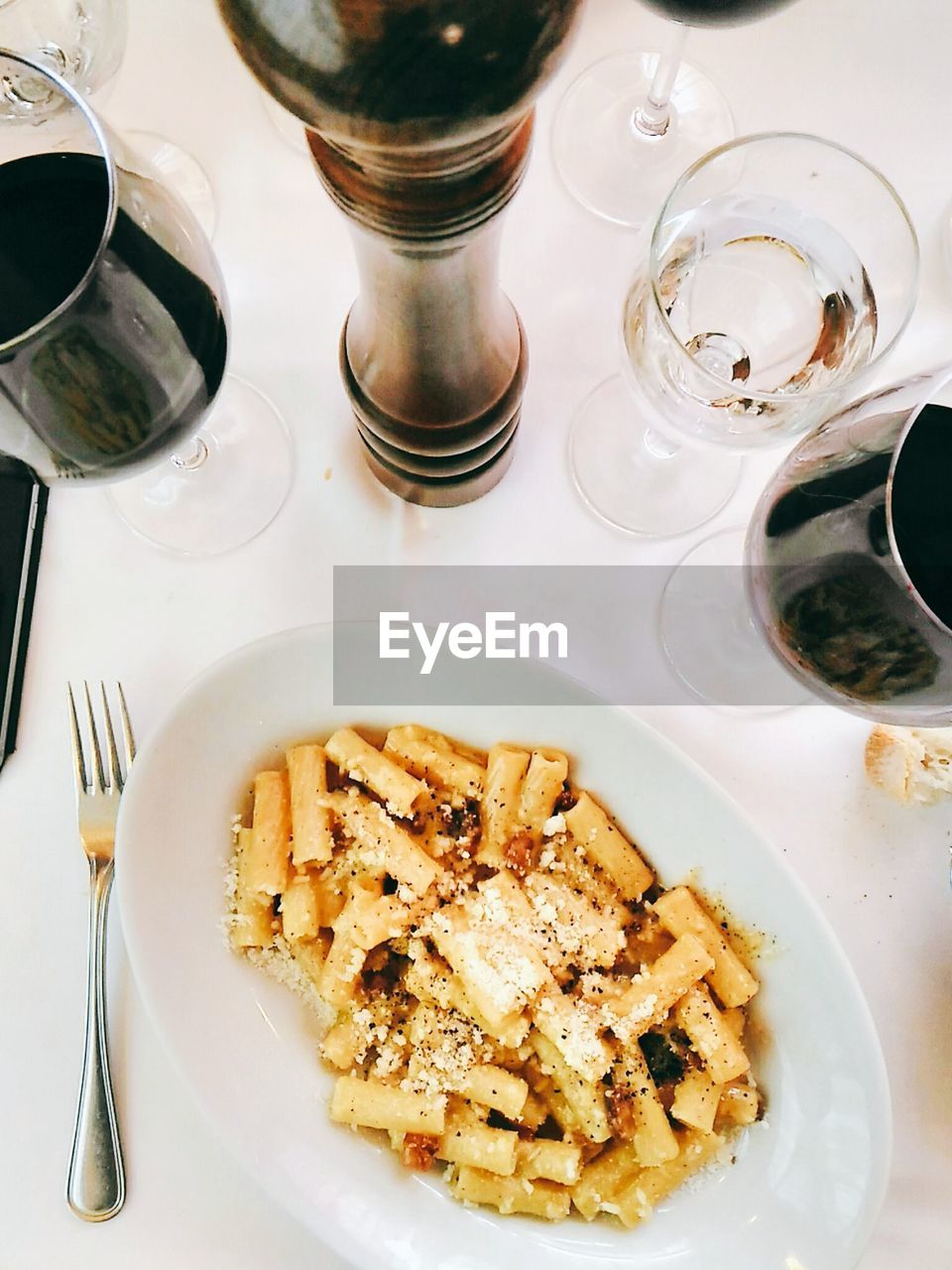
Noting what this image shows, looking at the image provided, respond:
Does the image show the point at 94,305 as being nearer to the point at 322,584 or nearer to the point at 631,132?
the point at 322,584

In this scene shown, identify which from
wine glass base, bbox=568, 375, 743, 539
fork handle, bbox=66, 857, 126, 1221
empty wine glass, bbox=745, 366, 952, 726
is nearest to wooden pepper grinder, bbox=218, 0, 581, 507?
wine glass base, bbox=568, 375, 743, 539

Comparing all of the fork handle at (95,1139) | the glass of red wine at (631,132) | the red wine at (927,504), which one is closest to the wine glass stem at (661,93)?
the glass of red wine at (631,132)

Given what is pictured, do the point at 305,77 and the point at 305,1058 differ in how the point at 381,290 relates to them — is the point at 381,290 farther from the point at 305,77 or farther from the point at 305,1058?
the point at 305,1058

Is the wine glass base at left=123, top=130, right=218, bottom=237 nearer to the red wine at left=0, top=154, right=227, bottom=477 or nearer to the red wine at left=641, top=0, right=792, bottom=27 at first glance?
the red wine at left=0, top=154, right=227, bottom=477

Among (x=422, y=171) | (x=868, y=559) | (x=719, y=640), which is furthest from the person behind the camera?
(x=719, y=640)

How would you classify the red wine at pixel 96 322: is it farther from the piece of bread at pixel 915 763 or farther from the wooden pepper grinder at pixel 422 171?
the piece of bread at pixel 915 763

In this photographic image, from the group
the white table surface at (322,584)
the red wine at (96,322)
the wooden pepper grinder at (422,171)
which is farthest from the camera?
the white table surface at (322,584)

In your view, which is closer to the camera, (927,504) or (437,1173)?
Result: (927,504)

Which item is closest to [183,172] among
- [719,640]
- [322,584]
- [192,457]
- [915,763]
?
[192,457]
